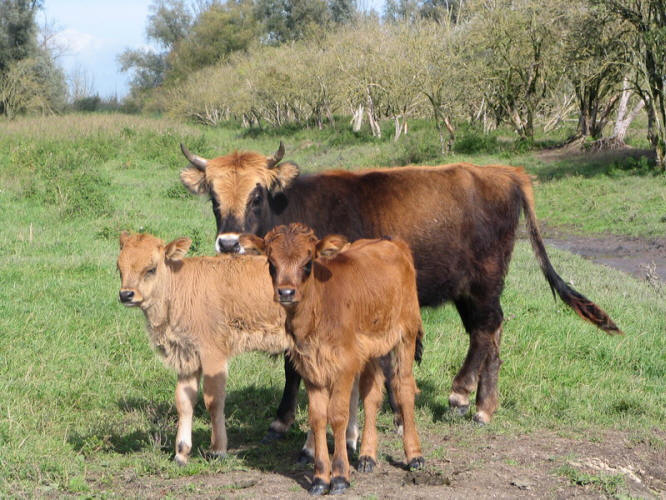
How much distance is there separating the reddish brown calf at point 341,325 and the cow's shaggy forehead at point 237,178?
1.16m

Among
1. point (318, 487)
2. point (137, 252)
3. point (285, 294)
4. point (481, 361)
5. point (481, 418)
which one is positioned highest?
point (137, 252)

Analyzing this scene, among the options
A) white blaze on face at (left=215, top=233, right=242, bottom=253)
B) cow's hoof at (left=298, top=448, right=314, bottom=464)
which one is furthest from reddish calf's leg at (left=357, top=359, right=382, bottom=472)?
white blaze on face at (left=215, top=233, right=242, bottom=253)

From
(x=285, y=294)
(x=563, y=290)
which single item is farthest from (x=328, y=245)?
A: (x=563, y=290)

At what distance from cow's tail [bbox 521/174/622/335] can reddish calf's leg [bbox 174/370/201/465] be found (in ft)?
11.1

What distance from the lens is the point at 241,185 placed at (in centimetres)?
638

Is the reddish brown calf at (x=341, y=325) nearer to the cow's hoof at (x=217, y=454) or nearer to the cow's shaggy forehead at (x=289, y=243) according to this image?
the cow's shaggy forehead at (x=289, y=243)

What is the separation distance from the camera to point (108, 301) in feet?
30.5

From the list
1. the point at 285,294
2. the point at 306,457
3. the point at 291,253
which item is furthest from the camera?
the point at 306,457

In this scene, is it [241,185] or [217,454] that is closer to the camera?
[217,454]

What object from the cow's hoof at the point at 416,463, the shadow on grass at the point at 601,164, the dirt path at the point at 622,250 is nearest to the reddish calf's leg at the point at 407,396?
the cow's hoof at the point at 416,463

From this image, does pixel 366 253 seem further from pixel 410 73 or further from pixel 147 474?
pixel 410 73

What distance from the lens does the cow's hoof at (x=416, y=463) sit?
5.33 metres

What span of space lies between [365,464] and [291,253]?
1.58 m

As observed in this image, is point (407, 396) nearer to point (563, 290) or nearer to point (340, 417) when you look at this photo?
point (340, 417)
